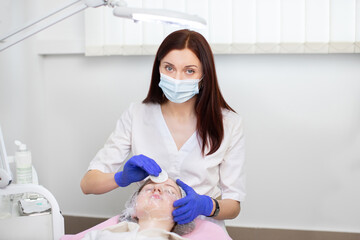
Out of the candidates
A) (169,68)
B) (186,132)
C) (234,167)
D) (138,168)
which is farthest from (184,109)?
(138,168)

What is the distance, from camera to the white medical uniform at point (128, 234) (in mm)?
1239

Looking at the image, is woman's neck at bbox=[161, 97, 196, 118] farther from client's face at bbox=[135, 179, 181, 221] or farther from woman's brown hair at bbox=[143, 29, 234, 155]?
client's face at bbox=[135, 179, 181, 221]

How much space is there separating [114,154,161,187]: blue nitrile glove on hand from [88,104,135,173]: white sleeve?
229 mm

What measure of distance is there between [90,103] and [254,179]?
1.01 m

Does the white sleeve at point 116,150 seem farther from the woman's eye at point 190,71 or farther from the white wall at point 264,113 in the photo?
the white wall at point 264,113

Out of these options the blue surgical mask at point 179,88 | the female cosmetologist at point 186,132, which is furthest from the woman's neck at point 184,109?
the blue surgical mask at point 179,88

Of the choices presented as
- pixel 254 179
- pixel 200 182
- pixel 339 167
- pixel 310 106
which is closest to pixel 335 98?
pixel 310 106

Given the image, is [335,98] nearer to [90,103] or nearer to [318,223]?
[318,223]

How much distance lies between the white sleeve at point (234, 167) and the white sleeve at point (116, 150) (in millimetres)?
387

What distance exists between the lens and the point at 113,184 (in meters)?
1.50

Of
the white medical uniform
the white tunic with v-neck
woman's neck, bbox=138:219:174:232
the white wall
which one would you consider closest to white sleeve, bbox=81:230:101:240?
the white medical uniform

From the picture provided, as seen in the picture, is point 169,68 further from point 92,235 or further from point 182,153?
point 92,235

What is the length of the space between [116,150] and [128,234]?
471mm

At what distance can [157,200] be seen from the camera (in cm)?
136
